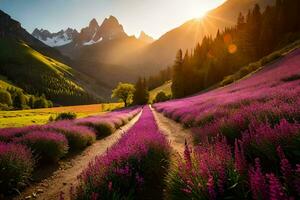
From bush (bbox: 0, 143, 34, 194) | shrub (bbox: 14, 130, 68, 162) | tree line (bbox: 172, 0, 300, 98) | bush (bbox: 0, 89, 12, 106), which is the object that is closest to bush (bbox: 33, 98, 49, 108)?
bush (bbox: 0, 89, 12, 106)

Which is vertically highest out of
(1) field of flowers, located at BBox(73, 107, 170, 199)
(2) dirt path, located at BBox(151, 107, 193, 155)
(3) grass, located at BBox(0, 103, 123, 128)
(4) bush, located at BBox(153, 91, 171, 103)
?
(4) bush, located at BBox(153, 91, 171, 103)

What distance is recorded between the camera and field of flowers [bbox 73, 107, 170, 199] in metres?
5.78

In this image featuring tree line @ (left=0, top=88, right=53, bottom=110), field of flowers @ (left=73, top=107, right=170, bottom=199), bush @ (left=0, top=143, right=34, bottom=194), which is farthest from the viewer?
tree line @ (left=0, top=88, right=53, bottom=110)

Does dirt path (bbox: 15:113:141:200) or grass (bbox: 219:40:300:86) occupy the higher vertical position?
grass (bbox: 219:40:300:86)

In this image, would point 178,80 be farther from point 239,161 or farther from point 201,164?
point 239,161

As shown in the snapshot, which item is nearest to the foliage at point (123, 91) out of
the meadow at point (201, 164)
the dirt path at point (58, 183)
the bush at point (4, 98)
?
the bush at point (4, 98)

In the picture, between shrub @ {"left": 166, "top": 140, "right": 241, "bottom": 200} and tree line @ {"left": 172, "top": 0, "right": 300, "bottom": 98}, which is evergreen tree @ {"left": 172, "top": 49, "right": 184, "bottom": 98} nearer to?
tree line @ {"left": 172, "top": 0, "right": 300, "bottom": 98}

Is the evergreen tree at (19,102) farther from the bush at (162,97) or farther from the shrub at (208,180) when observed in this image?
the shrub at (208,180)

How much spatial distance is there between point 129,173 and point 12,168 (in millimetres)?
4158

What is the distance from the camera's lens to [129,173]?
6.93 metres

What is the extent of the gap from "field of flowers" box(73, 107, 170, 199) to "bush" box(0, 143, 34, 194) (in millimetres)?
2432

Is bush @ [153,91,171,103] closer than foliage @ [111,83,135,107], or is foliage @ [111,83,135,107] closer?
foliage @ [111,83,135,107]

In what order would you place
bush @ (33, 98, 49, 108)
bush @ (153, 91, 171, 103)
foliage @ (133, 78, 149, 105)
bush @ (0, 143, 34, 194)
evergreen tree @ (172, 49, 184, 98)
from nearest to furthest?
bush @ (0, 143, 34, 194), evergreen tree @ (172, 49, 184, 98), foliage @ (133, 78, 149, 105), bush @ (153, 91, 171, 103), bush @ (33, 98, 49, 108)

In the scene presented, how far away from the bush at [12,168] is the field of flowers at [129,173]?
2.43 metres
